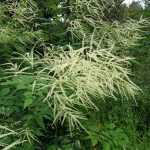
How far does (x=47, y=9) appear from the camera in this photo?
593 cm

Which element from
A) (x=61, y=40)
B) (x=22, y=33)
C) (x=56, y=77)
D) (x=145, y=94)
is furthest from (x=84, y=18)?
(x=56, y=77)

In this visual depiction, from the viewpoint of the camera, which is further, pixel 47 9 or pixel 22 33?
pixel 47 9

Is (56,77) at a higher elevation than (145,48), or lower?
higher

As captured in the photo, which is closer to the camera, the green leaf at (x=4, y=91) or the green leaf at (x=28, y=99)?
the green leaf at (x=28, y=99)

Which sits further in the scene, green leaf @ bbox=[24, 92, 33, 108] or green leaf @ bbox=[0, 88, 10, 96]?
green leaf @ bbox=[0, 88, 10, 96]

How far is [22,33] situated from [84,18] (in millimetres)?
669

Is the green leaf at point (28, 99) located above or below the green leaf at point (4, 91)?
above

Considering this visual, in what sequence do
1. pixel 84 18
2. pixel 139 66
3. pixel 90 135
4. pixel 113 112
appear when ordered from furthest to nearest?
pixel 139 66 → pixel 84 18 → pixel 113 112 → pixel 90 135

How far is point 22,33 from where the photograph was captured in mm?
4961

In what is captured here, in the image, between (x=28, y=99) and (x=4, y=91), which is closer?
(x=28, y=99)

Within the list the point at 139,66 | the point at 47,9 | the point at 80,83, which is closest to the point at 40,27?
the point at 47,9

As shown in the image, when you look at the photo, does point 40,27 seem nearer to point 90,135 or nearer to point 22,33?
point 22,33

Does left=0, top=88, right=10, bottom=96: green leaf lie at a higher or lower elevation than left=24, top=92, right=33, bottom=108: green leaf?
lower

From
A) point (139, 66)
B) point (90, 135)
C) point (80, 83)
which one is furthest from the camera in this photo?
point (139, 66)
